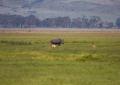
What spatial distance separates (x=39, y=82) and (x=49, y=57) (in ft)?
56.4

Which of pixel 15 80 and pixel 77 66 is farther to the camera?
pixel 77 66

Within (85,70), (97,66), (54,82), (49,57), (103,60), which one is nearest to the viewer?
(54,82)

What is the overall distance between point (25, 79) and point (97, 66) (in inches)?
380

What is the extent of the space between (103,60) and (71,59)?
3423mm

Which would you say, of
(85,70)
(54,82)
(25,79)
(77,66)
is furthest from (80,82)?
(77,66)

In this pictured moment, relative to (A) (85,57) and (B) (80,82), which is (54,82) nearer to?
(B) (80,82)

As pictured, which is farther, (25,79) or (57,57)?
(57,57)

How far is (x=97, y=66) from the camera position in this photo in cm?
3484

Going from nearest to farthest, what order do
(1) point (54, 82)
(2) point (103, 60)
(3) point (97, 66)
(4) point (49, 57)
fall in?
(1) point (54, 82) → (3) point (97, 66) → (2) point (103, 60) → (4) point (49, 57)

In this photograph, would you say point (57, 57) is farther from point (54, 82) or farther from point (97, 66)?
point (54, 82)

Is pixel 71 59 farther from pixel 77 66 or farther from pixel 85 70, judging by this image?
pixel 85 70

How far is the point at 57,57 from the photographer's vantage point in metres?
42.9

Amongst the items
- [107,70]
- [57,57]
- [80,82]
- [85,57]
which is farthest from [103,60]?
[80,82]

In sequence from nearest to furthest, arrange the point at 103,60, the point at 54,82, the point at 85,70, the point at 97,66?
the point at 54,82 < the point at 85,70 < the point at 97,66 < the point at 103,60
